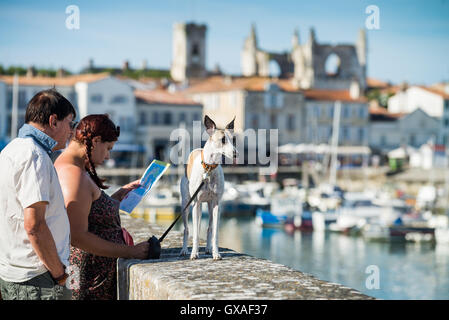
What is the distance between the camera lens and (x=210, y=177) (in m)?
5.12

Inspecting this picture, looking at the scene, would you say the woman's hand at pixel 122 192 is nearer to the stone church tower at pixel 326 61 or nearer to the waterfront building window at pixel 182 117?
the waterfront building window at pixel 182 117

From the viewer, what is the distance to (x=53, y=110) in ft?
12.6

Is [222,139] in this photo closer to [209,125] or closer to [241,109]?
[209,125]

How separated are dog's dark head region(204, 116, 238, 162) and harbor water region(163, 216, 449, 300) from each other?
63.7 ft

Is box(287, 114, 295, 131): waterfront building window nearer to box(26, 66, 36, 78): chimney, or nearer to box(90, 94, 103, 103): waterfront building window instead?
box(90, 94, 103, 103): waterfront building window

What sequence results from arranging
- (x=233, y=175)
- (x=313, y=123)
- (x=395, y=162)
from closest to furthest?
1. (x=233, y=175)
2. (x=395, y=162)
3. (x=313, y=123)

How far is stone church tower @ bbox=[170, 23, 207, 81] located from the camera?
330 ft

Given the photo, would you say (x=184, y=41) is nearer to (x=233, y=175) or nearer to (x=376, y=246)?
(x=233, y=175)

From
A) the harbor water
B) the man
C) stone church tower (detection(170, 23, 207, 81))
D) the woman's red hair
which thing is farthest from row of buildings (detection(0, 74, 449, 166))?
the man

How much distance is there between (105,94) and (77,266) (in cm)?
Answer: 5878

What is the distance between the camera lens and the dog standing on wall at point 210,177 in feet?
16.4

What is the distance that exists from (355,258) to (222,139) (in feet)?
94.3

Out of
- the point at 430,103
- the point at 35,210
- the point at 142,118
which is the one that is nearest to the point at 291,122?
the point at 142,118
